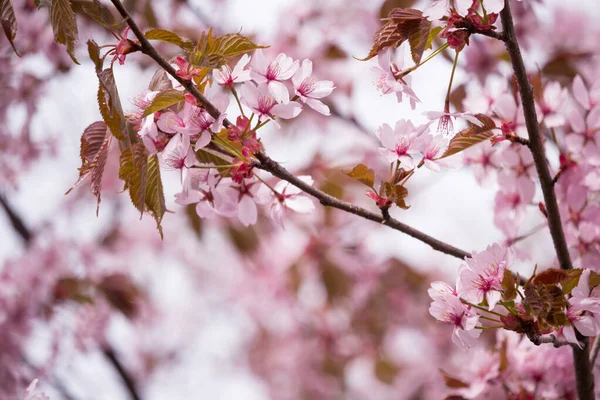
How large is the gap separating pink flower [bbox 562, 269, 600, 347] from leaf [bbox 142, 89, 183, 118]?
415mm

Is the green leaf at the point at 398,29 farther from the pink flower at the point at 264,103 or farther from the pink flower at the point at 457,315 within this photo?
the pink flower at the point at 457,315

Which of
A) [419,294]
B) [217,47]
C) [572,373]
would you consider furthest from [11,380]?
[419,294]

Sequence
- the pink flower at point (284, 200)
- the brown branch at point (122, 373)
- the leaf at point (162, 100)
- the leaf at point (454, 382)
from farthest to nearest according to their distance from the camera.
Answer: the brown branch at point (122, 373) → the leaf at point (454, 382) → the pink flower at point (284, 200) → the leaf at point (162, 100)

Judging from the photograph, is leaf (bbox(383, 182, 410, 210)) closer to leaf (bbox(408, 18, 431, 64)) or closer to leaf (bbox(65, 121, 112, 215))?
leaf (bbox(408, 18, 431, 64))

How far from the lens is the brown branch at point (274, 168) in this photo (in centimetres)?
54

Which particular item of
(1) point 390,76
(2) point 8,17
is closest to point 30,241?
(2) point 8,17

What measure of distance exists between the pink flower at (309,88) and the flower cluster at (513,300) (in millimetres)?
222

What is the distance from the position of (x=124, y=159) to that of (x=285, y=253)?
6.14ft

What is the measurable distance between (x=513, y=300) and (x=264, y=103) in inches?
12.3

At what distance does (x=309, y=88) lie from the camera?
2.01 ft

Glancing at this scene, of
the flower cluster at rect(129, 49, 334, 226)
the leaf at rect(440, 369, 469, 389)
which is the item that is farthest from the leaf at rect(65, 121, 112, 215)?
the leaf at rect(440, 369, 469, 389)

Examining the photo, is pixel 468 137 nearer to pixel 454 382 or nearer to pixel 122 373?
pixel 454 382

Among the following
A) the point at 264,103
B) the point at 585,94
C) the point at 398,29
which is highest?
the point at 585,94

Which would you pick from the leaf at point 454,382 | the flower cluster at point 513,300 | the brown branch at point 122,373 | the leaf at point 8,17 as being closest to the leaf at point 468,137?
the flower cluster at point 513,300
